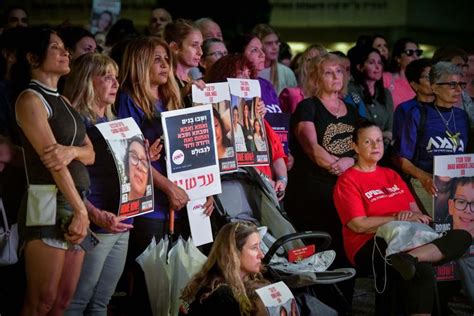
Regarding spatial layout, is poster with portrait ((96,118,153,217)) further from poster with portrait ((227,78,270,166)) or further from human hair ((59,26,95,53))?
human hair ((59,26,95,53))

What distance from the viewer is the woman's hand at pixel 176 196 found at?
696cm

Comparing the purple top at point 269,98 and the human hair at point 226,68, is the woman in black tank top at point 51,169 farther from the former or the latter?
the purple top at point 269,98

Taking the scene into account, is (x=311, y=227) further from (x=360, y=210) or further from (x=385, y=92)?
(x=385, y=92)

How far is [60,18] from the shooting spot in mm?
24156

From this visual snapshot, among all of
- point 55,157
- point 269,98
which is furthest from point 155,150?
point 269,98

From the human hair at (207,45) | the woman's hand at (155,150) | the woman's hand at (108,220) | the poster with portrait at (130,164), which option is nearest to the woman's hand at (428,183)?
the human hair at (207,45)

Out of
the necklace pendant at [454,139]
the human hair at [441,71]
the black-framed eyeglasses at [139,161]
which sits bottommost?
the necklace pendant at [454,139]

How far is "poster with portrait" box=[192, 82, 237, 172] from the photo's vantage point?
24.1 feet

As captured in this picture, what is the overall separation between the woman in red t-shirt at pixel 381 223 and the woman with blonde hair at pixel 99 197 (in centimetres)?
175

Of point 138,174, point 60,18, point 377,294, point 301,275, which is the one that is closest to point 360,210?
point 377,294

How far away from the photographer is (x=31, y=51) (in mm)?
6273

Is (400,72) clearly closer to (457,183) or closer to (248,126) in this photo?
(457,183)

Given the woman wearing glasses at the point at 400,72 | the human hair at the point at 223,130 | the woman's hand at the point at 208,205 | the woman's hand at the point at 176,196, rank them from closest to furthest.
→ the woman's hand at the point at 176,196 < the woman's hand at the point at 208,205 < the human hair at the point at 223,130 < the woman wearing glasses at the point at 400,72

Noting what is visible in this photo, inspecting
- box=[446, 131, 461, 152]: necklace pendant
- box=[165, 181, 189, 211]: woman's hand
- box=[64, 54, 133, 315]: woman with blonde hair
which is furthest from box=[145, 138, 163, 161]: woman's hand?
box=[446, 131, 461, 152]: necklace pendant
